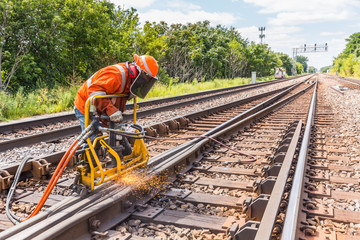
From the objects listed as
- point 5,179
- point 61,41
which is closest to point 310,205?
point 5,179

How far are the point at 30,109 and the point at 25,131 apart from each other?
3.36 meters

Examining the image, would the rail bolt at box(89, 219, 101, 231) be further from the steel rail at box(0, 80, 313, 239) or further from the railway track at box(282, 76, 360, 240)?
the railway track at box(282, 76, 360, 240)

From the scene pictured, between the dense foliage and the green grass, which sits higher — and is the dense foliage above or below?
above

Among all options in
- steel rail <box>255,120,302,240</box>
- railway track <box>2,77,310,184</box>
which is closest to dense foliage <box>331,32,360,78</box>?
railway track <box>2,77,310,184</box>

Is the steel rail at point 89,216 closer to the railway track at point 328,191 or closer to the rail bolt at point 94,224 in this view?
the rail bolt at point 94,224

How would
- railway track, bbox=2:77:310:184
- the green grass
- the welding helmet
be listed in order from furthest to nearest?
the green grass
railway track, bbox=2:77:310:184
the welding helmet

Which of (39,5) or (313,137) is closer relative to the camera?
(313,137)

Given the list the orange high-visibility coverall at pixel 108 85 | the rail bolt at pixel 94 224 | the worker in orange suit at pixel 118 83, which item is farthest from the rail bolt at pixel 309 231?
the orange high-visibility coverall at pixel 108 85

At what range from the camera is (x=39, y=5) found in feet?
46.4

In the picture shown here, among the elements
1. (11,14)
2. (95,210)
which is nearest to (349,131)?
(95,210)

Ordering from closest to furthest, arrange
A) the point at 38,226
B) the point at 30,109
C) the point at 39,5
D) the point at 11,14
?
the point at 38,226 → the point at 30,109 → the point at 11,14 → the point at 39,5

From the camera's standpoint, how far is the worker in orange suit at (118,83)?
360 centimetres

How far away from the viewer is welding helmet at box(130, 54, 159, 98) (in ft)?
12.3

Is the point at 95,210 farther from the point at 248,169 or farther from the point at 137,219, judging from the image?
the point at 248,169
